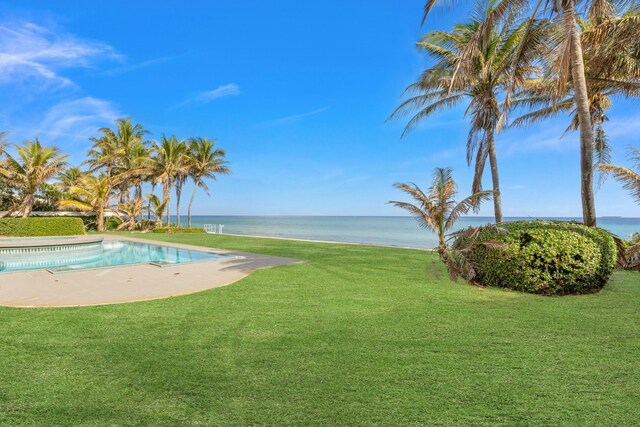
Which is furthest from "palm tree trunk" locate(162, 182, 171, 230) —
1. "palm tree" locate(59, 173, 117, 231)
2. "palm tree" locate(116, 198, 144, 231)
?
"palm tree" locate(59, 173, 117, 231)

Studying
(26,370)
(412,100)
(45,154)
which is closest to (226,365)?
(26,370)

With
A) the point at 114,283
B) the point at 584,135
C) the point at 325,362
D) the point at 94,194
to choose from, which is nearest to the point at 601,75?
the point at 584,135

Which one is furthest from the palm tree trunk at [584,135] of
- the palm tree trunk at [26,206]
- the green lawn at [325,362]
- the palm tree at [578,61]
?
the palm tree trunk at [26,206]

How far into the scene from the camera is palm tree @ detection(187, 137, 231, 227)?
2891cm

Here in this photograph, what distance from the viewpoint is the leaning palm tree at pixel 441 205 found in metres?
7.03

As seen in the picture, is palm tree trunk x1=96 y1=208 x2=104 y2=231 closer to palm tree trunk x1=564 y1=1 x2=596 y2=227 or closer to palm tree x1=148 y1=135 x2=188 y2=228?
palm tree x1=148 y1=135 x2=188 y2=228

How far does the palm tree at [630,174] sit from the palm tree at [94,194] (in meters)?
30.8

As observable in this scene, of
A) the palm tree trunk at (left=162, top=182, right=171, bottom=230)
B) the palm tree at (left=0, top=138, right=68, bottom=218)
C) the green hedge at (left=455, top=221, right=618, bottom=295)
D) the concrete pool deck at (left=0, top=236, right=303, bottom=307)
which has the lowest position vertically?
the concrete pool deck at (left=0, top=236, right=303, bottom=307)

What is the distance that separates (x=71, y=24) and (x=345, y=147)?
26967 mm

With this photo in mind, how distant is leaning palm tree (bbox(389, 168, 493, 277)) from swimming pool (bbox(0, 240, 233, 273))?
678 cm

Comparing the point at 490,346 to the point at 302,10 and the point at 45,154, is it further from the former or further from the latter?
the point at 45,154

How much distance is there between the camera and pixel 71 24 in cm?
1253

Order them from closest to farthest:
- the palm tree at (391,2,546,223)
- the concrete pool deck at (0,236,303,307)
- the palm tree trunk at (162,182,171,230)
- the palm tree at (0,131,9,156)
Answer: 1. the concrete pool deck at (0,236,303,307)
2. the palm tree at (391,2,546,223)
3. the palm tree at (0,131,9,156)
4. the palm tree trunk at (162,182,171,230)

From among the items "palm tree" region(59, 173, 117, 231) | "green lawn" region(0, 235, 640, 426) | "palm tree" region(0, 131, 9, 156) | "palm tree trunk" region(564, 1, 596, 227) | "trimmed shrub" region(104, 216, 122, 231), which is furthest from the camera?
"trimmed shrub" region(104, 216, 122, 231)
